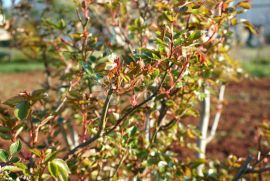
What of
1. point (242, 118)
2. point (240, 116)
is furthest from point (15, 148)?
point (240, 116)

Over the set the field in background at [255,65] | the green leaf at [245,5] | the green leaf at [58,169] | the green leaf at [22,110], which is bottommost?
the field in background at [255,65]

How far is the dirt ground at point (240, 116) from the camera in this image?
6.30 metres

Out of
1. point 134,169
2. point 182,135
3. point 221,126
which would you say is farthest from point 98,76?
point 221,126

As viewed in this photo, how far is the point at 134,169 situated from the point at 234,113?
689cm

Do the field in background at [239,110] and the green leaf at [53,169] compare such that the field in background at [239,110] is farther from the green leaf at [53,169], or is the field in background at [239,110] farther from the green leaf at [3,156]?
the green leaf at [53,169]

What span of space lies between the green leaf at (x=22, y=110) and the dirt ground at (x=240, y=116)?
168 centimetres

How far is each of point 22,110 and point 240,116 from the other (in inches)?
295

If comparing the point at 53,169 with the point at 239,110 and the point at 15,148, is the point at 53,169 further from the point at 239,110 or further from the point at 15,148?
the point at 239,110

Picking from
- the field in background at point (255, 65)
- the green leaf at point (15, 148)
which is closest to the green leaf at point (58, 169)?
the green leaf at point (15, 148)

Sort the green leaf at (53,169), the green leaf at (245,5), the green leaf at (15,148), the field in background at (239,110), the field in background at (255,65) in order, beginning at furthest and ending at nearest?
the field in background at (255,65) → the field in background at (239,110) → the green leaf at (245,5) → the green leaf at (15,148) → the green leaf at (53,169)

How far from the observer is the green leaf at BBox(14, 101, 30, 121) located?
1423mm

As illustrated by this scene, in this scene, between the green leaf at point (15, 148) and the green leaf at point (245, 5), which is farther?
the green leaf at point (245, 5)

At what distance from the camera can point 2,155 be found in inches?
54.6

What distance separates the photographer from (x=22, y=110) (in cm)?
144
